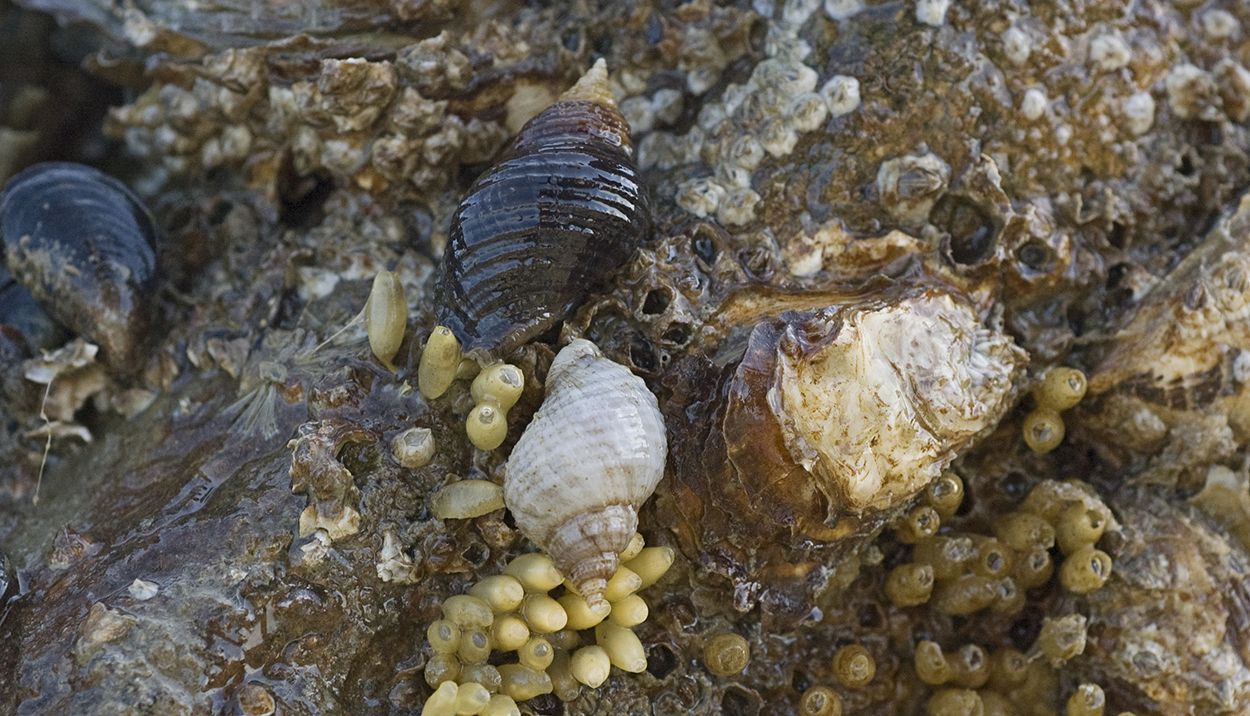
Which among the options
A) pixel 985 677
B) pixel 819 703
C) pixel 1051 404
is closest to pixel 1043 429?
pixel 1051 404

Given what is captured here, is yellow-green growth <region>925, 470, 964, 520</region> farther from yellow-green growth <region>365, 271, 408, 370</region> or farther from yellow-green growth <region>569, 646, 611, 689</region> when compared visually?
yellow-green growth <region>365, 271, 408, 370</region>

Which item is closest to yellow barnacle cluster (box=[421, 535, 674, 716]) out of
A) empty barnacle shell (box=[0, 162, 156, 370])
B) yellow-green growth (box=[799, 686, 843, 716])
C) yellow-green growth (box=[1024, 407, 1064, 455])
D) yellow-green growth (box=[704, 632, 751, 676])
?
yellow-green growth (box=[704, 632, 751, 676])

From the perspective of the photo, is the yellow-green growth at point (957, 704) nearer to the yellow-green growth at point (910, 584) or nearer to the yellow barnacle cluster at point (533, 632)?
the yellow-green growth at point (910, 584)

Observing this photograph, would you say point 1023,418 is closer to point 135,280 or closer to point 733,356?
point 733,356

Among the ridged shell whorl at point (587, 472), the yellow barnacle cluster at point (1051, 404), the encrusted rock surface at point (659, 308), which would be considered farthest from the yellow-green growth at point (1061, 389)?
the ridged shell whorl at point (587, 472)

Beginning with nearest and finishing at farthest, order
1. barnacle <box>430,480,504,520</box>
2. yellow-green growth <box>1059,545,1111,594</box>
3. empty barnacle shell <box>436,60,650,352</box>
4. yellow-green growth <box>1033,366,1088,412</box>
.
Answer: barnacle <box>430,480,504,520</box>
empty barnacle shell <box>436,60,650,352</box>
yellow-green growth <box>1059,545,1111,594</box>
yellow-green growth <box>1033,366,1088,412</box>

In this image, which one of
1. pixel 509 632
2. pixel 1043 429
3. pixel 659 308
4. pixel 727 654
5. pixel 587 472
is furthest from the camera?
pixel 1043 429

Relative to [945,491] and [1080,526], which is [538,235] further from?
[1080,526]
